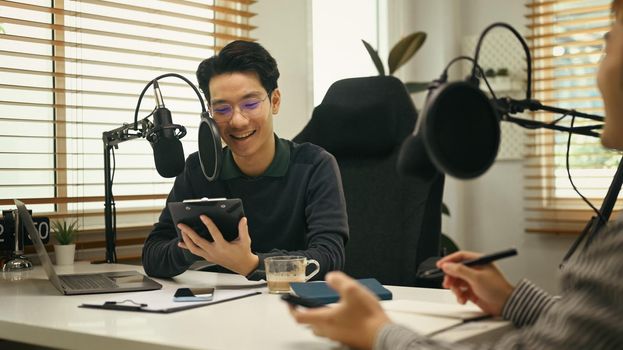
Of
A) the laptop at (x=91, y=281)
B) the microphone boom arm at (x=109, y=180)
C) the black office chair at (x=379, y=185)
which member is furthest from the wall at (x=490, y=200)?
the laptop at (x=91, y=281)

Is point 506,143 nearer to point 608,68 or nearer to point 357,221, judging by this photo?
point 357,221

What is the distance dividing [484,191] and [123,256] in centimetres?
233

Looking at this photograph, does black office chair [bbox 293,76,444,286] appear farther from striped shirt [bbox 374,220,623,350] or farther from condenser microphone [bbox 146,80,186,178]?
striped shirt [bbox 374,220,623,350]

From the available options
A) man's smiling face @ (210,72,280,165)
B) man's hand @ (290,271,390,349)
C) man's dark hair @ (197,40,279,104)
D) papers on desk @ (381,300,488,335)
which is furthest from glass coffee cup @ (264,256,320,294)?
man's dark hair @ (197,40,279,104)

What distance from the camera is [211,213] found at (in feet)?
4.99

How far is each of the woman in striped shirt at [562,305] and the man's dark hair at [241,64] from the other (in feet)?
3.63

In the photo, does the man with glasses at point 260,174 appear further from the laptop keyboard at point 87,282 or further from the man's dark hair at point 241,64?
the laptop keyboard at point 87,282

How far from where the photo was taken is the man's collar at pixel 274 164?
2041 mm

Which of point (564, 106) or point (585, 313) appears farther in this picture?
point (564, 106)

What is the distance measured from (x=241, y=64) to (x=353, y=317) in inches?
48.6

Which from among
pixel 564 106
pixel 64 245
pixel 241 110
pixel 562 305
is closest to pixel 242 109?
pixel 241 110

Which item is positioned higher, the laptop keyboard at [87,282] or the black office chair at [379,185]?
the black office chair at [379,185]

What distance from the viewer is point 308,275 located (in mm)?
1629

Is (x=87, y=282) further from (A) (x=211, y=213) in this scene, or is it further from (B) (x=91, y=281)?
(A) (x=211, y=213)
